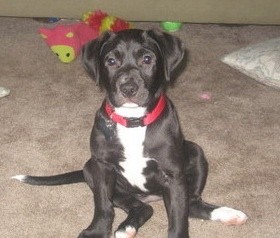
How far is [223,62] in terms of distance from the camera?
3.75 m

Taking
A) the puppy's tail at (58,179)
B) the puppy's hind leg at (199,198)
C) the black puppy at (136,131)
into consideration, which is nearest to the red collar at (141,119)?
the black puppy at (136,131)

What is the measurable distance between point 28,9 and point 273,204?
2.29 m

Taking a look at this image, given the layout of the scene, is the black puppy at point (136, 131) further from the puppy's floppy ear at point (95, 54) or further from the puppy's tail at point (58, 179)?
the puppy's tail at point (58, 179)

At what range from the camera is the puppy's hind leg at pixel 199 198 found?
2332mm

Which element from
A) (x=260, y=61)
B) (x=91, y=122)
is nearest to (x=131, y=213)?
(x=91, y=122)

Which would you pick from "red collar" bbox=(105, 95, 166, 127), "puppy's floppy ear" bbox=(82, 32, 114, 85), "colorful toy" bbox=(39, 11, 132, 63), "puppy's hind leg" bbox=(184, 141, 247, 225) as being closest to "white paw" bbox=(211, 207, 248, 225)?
"puppy's hind leg" bbox=(184, 141, 247, 225)

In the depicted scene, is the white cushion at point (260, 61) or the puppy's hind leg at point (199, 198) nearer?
the puppy's hind leg at point (199, 198)

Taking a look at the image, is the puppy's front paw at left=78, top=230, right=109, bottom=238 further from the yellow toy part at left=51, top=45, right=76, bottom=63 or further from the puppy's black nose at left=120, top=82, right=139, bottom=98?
the yellow toy part at left=51, top=45, right=76, bottom=63

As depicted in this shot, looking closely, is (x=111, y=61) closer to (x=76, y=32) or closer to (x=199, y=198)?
(x=199, y=198)

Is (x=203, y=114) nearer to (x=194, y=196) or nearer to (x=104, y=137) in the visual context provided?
(x=194, y=196)

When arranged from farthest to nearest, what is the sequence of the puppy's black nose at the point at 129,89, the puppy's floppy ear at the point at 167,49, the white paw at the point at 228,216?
the white paw at the point at 228,216
the puppy's floppy ear at the point at 167,49
the puppy's black nose at the point at 129,89

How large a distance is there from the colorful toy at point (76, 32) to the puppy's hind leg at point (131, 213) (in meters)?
1.55

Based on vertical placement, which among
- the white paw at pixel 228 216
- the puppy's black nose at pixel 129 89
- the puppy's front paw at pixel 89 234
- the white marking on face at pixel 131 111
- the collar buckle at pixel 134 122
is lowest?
the puppy's front paw at pixel 89 234

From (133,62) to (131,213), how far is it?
2.16 ft
